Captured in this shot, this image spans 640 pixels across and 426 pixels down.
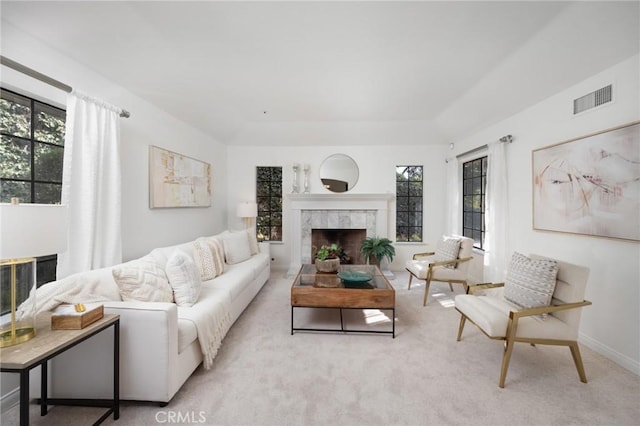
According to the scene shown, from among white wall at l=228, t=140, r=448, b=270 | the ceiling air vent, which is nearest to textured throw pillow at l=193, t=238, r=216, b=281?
white wall at l=228, t=140, r=448, b=270

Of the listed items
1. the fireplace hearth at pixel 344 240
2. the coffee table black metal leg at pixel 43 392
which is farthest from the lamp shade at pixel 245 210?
the coffee table black metal leg at pixel 43 392

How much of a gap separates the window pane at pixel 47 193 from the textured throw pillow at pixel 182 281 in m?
1.05

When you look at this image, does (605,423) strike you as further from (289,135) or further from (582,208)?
(289,135)

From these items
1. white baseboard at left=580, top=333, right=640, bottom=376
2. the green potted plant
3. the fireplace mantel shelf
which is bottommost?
white baseboard at left=580, top=333, right=640, bottom=376

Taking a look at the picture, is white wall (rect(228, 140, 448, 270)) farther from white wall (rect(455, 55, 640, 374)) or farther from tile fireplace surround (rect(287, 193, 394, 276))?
white wall (rect(455, 55, 640, 374))

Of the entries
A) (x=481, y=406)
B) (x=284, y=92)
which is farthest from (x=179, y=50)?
(x=481, y=406)

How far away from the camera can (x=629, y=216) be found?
2113mm

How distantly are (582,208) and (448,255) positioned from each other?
5.11 feet

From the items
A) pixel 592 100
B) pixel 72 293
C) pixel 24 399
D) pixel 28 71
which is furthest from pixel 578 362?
pixel 28 71

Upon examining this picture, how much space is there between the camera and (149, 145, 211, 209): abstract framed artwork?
10.2 feet

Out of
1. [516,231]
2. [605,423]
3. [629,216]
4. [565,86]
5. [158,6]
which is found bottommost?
[605,423]

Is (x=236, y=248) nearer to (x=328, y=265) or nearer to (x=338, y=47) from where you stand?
(x=328, y=265)

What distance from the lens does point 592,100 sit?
240 centimetres

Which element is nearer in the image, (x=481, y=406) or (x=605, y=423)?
(x=605, y=423)
